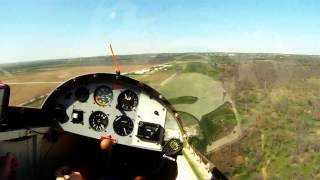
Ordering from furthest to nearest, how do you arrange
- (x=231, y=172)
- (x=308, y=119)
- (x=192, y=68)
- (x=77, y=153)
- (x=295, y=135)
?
(x=308, y=119) → (x=295, y=135) → (x=192, y=68) → (x=231, y=172) → (x=77, y=153)

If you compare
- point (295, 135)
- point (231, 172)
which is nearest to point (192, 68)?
point (231, 172)

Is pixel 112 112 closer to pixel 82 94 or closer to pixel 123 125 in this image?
pixel 123 125

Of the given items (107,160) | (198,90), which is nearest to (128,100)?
(107,160)

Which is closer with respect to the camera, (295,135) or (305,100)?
Result: (295,135)

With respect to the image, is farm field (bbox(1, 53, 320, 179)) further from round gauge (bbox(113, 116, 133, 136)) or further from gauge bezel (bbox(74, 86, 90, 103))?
round gauge (bbox(113, 116, 133, 136))

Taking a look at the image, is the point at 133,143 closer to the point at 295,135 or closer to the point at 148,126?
the point at 148,126

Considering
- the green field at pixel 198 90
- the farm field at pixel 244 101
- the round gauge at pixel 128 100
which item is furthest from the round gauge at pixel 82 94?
the green field at pixel 198 90

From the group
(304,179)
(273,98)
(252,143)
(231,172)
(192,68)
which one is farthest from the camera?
(273,98)

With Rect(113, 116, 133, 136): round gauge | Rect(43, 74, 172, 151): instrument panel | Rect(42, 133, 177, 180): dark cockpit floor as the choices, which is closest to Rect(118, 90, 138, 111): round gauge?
Rect(43, 74, 172, 151): instrument panel
